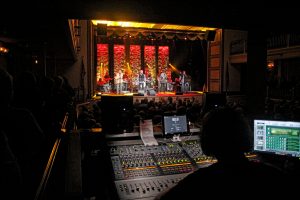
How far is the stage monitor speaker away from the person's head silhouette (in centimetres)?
176

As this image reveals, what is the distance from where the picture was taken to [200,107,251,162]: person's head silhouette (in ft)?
4.09

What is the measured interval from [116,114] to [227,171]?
196 cm

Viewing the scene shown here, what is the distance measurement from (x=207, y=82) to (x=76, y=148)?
39.5 ft

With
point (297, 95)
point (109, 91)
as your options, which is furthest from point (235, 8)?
point (109, 91)

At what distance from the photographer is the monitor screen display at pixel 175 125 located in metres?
2.80

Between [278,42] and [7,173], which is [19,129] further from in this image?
[278,42]

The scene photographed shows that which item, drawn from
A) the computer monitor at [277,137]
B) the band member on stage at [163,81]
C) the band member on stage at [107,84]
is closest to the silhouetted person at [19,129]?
the computer monitor at [277,137]

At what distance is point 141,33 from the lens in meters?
12.2

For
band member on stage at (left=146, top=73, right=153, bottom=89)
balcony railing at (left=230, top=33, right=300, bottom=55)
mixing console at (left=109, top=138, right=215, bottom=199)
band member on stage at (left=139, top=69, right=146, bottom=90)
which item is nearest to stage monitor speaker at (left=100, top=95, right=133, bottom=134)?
mixing console at (left=109, top=138, right=215, bottom=199)

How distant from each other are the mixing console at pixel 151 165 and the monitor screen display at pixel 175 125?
0.70 ft

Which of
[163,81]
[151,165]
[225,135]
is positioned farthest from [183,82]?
[225,135]

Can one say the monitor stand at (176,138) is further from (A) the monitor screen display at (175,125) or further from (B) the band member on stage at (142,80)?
(B) the band member on stage at (142,80)

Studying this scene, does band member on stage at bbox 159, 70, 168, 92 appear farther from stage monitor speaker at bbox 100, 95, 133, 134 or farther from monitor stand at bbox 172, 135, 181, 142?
monitor stand at bbox 172, 135, 181, 142

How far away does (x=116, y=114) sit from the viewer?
9.86ft
